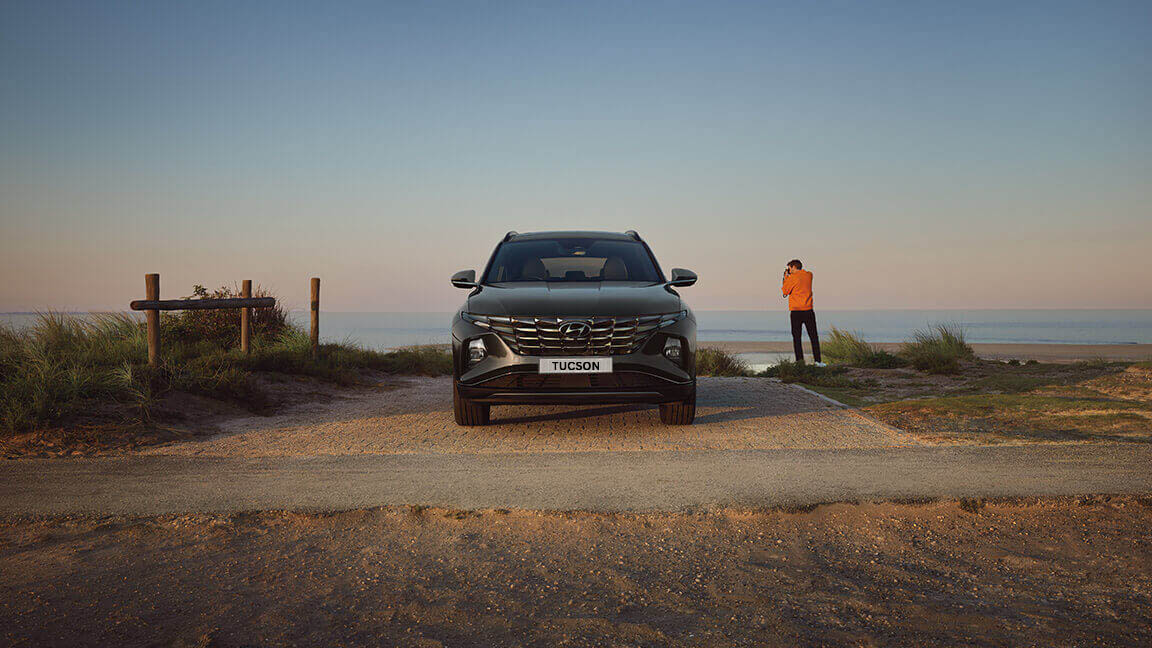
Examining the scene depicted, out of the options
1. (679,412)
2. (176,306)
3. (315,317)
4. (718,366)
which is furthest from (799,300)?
(176,306)

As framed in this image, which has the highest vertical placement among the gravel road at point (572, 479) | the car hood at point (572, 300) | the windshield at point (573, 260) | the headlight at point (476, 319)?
the windshield at point (573, 260)

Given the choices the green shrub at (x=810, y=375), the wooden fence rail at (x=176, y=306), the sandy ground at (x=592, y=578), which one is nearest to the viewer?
the sandy ground at (x=592, y=578)

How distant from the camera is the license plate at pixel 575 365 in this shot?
6105 millimetres

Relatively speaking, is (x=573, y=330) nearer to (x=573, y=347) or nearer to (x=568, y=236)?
(x=573, y=347)

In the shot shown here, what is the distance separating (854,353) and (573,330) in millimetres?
11717

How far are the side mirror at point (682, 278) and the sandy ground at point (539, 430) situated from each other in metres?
1.40

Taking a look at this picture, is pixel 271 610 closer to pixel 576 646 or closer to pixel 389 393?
pixel 576 646

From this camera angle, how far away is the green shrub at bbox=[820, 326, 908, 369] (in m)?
14.7

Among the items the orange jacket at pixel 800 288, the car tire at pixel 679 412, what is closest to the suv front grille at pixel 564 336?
the car tire at pixel 679 412

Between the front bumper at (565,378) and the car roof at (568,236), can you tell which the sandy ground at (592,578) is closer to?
the front bumper at (565,378)

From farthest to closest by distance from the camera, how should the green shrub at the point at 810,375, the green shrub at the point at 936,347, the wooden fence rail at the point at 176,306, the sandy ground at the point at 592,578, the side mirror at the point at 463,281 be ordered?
the green shrub at the point at 936,347 < the green shrub at the point at 810,375 < the wooden fence rail at the point at 176,306 < the side mirror at the point at 463,281 < the sandy ground at the point at 592,578

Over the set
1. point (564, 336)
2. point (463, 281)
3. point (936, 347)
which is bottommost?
point (936, 347)

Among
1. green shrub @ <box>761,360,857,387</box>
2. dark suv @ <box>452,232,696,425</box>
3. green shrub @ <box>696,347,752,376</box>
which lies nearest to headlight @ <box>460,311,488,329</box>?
A: dark suv @ <box>452,232,696,425</box>

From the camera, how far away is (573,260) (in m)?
8.43
